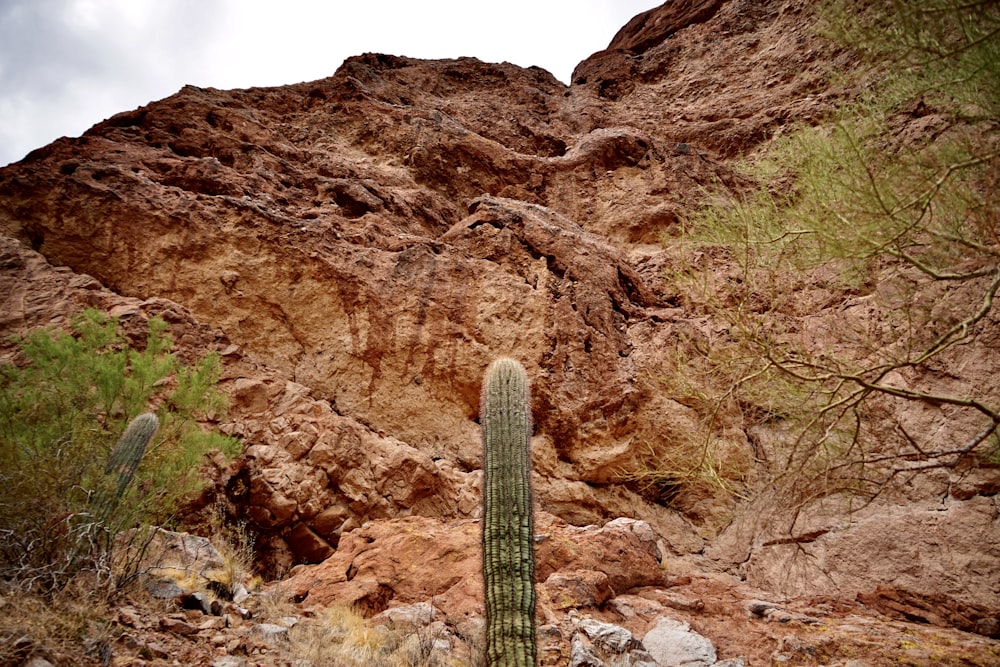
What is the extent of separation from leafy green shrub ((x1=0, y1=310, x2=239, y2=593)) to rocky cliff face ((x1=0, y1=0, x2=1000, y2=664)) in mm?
1239

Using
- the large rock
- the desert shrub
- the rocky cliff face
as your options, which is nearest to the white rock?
the large rock

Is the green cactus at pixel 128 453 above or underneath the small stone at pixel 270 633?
above

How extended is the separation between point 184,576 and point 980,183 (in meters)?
8.03

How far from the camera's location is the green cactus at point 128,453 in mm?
4672

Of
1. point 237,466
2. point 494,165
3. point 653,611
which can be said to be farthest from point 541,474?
point 494,165

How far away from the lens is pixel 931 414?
693 centimetres

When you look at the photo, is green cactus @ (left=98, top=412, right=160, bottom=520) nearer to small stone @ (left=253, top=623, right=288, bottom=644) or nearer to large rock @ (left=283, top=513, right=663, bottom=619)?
small stone @ (left=253, top=623, right=288, bottom=644)

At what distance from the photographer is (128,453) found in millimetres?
5082

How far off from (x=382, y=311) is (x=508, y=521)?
16.8ft

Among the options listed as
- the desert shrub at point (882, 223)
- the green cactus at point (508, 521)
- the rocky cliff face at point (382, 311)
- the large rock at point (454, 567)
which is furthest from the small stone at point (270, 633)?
the desert shrub at point (882, 223)

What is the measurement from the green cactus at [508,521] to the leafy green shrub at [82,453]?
9.35ft

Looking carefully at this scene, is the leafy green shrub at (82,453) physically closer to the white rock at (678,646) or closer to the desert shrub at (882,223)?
the white rock at (678,646)

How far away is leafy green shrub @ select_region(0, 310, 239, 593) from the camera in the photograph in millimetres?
4105

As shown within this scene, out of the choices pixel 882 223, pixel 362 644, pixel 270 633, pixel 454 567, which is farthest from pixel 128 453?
pixel 882 223
